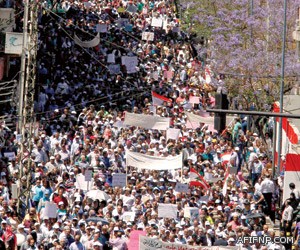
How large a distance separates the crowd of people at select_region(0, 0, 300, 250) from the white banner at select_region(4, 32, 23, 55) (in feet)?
6.80

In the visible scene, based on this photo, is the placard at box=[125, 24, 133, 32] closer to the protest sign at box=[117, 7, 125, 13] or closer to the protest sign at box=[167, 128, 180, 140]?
the protest sign at box=[117, 7, 125, 13]

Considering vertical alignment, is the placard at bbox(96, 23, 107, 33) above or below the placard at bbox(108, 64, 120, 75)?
above

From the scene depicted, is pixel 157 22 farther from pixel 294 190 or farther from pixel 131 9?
pixel 294 190

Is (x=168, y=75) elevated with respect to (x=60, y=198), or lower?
elevated

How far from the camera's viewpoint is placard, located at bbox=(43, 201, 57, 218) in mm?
36125

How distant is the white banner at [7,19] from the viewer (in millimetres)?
53469

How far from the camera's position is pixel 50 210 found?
1426 inches

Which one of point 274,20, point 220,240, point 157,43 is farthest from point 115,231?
point 157,43

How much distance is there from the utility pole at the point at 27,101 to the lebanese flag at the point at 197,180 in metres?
3.82

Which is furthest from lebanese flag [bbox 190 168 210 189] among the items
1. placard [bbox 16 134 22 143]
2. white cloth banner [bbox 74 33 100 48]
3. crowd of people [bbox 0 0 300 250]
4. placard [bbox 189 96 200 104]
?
white cloth banner [bbox 74 33 100 48]

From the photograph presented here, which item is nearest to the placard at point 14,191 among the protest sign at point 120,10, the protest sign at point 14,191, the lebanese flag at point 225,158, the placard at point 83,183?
the protest sign at point 14,191

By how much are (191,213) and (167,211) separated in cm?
62

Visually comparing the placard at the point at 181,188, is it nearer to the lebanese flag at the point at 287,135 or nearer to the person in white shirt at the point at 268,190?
the person in white shirt at the point at 268,190

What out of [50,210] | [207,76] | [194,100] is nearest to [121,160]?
[50,210]
